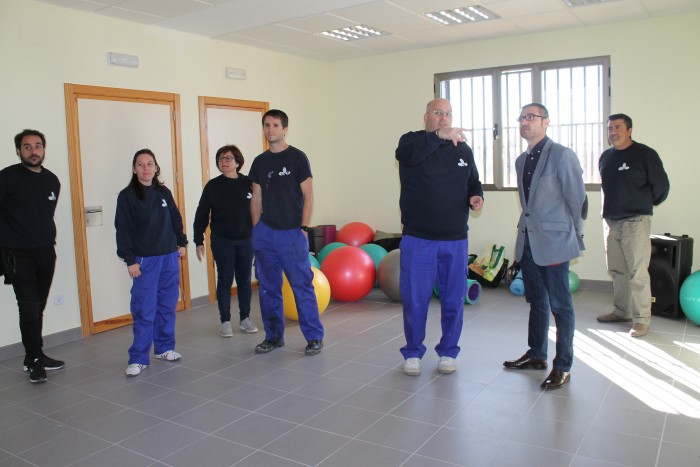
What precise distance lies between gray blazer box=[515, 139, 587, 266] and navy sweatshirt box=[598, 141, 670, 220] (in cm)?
148

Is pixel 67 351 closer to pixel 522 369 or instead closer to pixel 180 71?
pixel 180 71

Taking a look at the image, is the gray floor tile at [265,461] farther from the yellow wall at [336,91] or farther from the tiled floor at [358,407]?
the yellow wall at [336,91]

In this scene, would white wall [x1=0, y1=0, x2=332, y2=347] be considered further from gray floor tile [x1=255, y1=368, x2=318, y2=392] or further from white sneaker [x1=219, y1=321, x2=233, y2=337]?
gray floor tile [x1=255, y1=368, x2=318, y2=392]

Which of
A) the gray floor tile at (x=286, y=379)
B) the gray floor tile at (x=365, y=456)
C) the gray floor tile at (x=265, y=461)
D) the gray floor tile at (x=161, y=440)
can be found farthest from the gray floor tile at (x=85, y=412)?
the gray floor tile at (x=365, y=456)

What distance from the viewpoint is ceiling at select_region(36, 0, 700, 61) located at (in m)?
5.33

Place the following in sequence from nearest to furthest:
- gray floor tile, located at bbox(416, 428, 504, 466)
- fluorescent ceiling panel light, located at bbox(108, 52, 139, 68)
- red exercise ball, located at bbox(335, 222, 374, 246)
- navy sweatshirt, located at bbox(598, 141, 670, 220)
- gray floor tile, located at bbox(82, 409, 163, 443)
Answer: gray floor tile, located at bbox(416, 428, 504, 466) < gray floor tile, located at bbox(82, 409, 163, 443) < navy sweatshirt, located at bbox(598, 141, 670, 220) < fluorescent ceiling panel light, located at bbox(108, 52, 139, 68) < red exercise ball, located at bbox(335, 222, 374, 246)

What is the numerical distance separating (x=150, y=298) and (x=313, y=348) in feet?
4.10

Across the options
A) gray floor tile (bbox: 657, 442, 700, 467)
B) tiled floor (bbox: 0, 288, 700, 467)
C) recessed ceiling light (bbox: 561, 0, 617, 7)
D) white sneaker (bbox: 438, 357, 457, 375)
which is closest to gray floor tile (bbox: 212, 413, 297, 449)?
tiled floor (bbox: 0, 288, 700, 467)

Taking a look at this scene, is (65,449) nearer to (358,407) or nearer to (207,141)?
(358,407)

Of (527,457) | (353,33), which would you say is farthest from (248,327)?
(353,33)

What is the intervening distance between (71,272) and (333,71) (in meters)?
4.61

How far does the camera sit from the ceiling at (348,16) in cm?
533

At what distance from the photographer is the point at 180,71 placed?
6.20m

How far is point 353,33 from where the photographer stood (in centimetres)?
680
